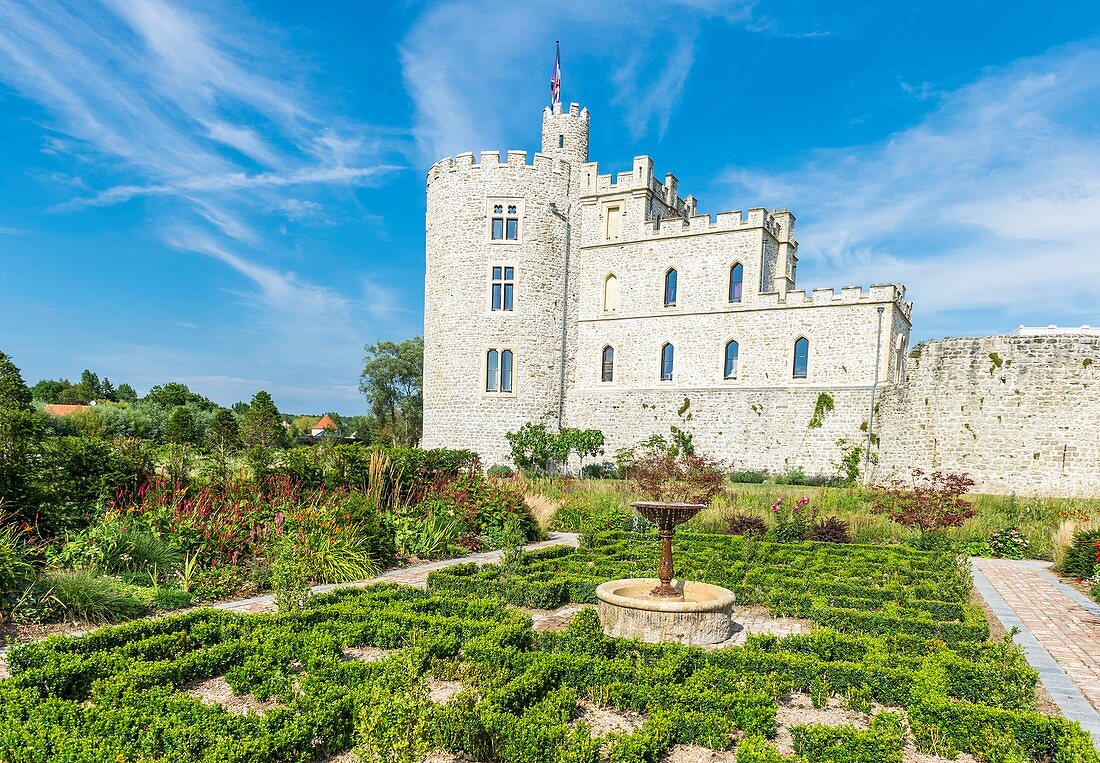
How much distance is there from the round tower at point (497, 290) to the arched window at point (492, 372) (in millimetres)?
41

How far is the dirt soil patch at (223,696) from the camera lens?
14.6 feet

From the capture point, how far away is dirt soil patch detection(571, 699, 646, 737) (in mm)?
4267

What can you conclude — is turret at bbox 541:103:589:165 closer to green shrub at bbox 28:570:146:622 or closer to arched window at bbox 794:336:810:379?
arched window at bbox 794:336:810:379

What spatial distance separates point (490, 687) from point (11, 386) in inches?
1287

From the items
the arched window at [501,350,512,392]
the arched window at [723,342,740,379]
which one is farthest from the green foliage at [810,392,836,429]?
the arched window at [501,350,512,392]

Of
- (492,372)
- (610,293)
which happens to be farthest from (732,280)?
(492,372)

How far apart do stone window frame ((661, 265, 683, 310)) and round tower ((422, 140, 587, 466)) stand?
4291 mm

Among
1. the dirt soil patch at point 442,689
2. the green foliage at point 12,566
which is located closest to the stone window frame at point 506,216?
the green foliage at point 12,566

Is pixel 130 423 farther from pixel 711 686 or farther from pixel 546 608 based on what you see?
pixel 711 686

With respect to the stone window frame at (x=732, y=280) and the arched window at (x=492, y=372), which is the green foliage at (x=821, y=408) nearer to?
the stone window frame at (x=732, y=280)

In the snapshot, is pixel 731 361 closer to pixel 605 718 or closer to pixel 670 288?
pixel 670 288

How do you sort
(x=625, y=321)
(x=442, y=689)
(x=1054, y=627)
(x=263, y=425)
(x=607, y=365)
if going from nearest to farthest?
(x=442, y=689) < (x=1054, y=627) < (x=625, y=321) < (x=607, y=365) < (x=263, y=425)

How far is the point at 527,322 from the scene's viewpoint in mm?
27297

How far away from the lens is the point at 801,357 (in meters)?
24.5
